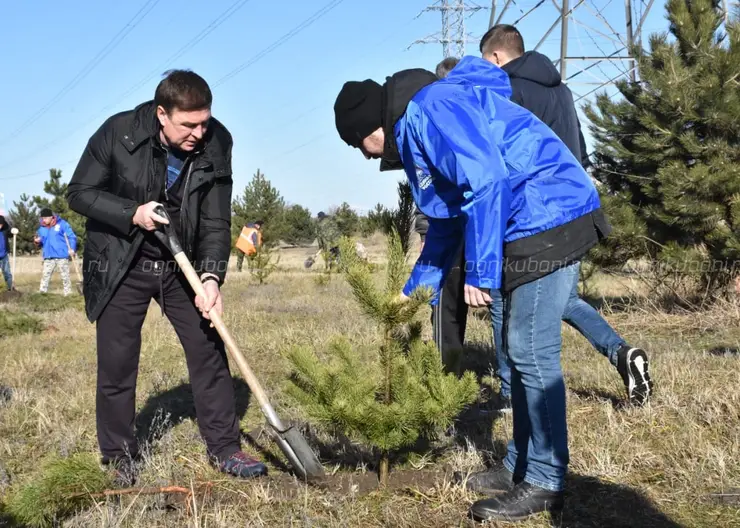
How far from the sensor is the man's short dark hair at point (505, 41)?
13.7 feet

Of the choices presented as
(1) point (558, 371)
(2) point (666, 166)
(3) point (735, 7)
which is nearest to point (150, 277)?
(1) point (558, 371)

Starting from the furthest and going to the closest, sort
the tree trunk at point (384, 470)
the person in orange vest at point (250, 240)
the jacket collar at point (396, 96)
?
the person in orange vest at point (250, 240) → the tree trunk at point (384, 470) → the jacket collar at point (396, 96)

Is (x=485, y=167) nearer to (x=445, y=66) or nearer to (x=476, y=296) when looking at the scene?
(x=476, y=296)

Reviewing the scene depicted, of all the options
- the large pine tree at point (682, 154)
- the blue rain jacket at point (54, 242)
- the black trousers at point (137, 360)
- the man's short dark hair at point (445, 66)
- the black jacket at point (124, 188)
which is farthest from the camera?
the blue rain jacket at point (54, 242)

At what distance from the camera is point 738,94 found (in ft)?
22.0

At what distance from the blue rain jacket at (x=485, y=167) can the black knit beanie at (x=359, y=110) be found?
96 millimetres

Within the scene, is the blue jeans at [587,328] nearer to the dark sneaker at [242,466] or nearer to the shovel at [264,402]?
the shovel at [264,402]

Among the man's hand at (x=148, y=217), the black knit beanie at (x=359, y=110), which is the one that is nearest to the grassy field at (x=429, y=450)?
the man's hand at (x=148, y=217)

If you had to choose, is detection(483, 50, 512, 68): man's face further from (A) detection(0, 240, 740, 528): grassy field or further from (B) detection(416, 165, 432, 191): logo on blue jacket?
(A) detection(0, 240, 740, 528): grassy field

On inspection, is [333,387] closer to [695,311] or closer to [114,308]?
[114,308]

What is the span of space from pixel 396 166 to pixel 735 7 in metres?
5.88

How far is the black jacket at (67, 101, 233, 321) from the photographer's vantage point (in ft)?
10.9

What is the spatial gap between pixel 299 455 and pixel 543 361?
3.99 feet

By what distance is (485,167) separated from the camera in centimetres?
239
